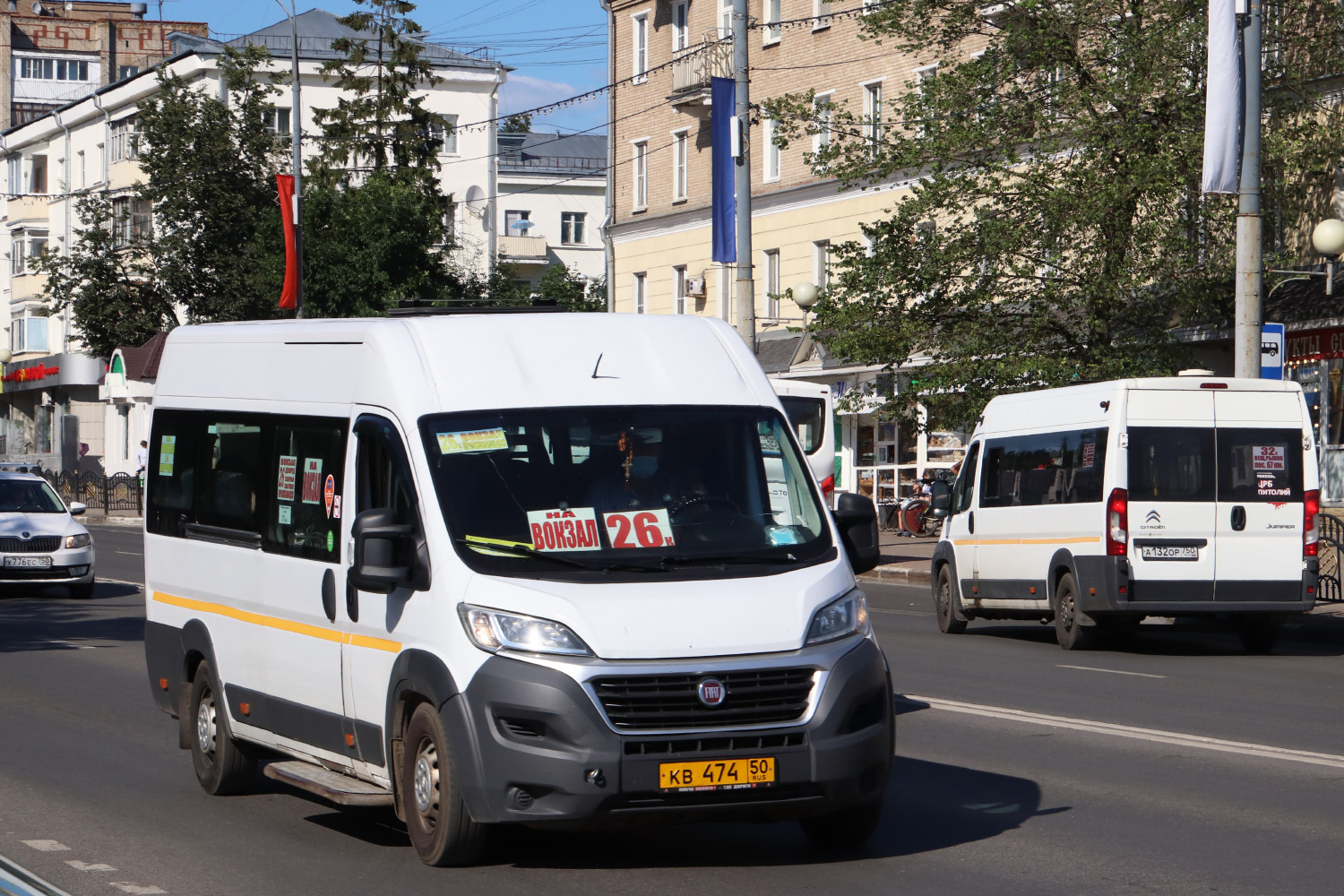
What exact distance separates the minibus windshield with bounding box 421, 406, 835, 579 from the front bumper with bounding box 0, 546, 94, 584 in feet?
55.8

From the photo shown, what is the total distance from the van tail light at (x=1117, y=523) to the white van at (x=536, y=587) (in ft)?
30.7

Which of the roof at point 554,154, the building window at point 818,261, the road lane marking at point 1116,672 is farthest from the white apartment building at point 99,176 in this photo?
the road lane marking at point 1116,672

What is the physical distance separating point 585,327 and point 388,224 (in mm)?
42755

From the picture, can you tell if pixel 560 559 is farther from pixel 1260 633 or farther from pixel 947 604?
pixel 947 604

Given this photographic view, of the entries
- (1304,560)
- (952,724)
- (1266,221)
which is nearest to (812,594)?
(952,724)

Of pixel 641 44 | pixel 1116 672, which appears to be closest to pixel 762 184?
pixel 641 44

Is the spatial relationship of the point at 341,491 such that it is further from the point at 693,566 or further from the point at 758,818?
the point at 758,818

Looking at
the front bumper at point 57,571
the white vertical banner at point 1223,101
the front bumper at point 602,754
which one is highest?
the white vertical banner at point 1223,101

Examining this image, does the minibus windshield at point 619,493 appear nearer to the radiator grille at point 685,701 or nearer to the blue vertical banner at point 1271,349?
the radiator grille at point 685,701

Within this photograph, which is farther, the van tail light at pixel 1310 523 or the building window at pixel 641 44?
the building window at pixel 641 44

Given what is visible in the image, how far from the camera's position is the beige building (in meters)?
41.9

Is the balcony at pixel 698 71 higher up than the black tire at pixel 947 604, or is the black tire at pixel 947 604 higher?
the balcony at pixel 698 71

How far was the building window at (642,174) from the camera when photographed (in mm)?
50344

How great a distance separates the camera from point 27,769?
10242 mm
